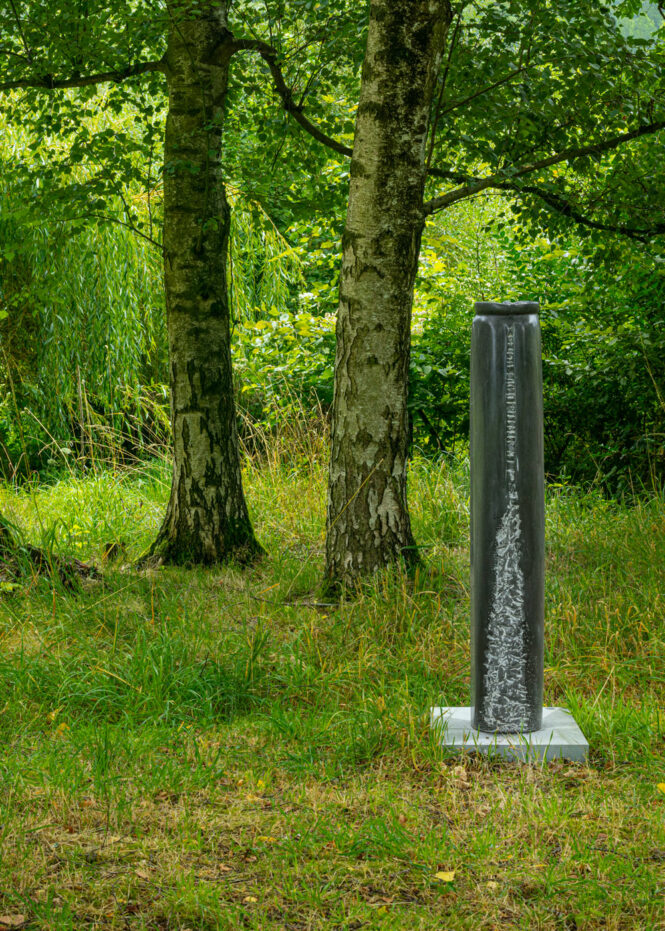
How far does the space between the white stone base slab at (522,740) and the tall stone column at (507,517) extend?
0.06 m

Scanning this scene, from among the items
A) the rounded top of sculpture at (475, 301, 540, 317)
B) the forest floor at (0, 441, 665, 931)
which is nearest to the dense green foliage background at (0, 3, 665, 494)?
the forest floor at (0, 441, 665, 931)

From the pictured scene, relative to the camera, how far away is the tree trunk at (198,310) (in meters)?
6.18

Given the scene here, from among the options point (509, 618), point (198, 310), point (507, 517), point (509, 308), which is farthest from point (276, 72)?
point (509, 618)

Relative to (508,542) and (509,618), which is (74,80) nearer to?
(508,542)

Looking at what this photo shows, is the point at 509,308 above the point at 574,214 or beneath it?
beneath

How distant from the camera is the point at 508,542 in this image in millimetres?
3525

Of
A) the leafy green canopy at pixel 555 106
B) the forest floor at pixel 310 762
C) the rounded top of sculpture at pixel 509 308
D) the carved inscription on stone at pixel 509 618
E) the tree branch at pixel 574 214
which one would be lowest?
the forest floor at pixel 310 762

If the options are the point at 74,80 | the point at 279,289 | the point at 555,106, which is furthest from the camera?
the point at 279,289

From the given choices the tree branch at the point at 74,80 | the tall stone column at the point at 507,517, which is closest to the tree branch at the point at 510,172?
the tree branch at the point at 74,80

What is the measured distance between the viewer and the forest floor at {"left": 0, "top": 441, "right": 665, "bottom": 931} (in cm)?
267

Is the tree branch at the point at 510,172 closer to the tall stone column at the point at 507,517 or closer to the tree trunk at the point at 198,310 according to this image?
the tree trunk at the point at 198,310

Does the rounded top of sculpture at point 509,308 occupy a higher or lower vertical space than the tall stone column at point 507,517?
higher

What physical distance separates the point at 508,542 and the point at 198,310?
3326mm

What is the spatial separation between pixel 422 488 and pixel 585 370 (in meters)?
2.11
